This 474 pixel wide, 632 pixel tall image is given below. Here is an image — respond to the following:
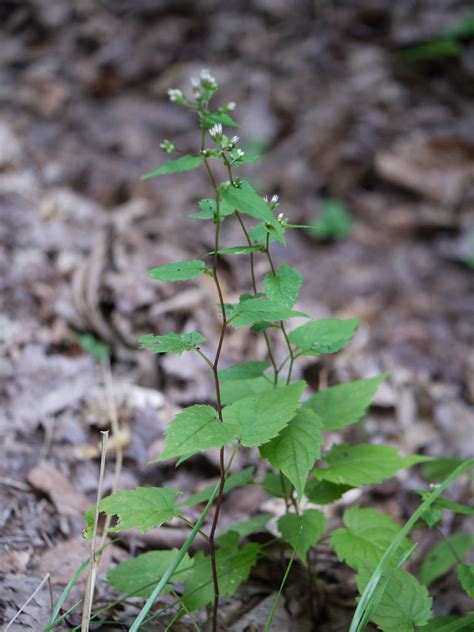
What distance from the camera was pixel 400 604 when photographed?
4.55ft

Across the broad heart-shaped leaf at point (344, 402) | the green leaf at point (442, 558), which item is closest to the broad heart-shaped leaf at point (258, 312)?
the broad heart-shaped leaf at point (344, 402)

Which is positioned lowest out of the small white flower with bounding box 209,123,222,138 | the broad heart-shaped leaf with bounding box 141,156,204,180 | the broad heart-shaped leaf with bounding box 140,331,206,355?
the broad heart-shaped leaf with bounding box 140,331,206,355

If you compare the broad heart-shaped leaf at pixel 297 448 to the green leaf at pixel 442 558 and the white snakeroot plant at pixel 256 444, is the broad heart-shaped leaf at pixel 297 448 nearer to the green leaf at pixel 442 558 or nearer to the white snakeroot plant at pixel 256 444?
the white snakeroot plant at pixel 256 444

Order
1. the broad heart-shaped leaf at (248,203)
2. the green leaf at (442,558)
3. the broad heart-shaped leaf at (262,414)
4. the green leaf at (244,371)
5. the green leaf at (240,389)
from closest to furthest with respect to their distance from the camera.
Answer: the broad heart-shaped leaf at (248,203) < the broad heart-shaped leaf at (262,414) < the green leaf at (244,371) < the green leaf at (240,389) < the green leaf at (442,558)

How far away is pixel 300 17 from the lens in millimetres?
5555

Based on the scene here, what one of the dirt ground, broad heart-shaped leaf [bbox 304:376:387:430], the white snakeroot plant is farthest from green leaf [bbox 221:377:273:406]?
the dirt ground

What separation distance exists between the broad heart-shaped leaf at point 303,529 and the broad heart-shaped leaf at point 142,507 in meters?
0.33

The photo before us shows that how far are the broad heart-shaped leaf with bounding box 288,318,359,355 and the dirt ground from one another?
0.84 meters

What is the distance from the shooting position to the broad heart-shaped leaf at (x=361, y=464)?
1.49 meters

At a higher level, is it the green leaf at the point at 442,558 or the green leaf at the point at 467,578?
the green leaf at the point at 467,578

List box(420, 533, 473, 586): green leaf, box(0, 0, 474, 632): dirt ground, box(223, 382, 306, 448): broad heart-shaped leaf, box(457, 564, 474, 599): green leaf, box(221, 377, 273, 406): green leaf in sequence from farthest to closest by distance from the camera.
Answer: box(0, 0, 474, 632): dirt ground < box(420, 533, 473, 586): green leaf < box(221, 377, 273, 406): green leaf < box(457, 564, 474, 599): green leaf < box(223, 382, 306, 448): broad heart-shaped leaf

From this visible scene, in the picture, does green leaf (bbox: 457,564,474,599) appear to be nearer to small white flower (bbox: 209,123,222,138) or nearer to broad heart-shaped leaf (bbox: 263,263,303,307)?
broad heart-shaped leaf (bbox: 263,263,303,307)

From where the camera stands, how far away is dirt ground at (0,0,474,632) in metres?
2.16

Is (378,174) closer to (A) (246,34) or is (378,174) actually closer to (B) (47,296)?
(A) (246,34)
